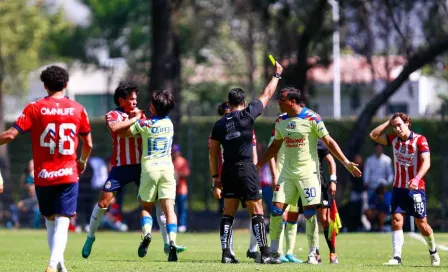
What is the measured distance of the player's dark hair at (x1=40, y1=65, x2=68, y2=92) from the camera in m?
10.9

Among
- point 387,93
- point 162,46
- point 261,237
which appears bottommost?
point 261,237

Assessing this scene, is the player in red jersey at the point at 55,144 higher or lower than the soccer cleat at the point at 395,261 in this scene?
higher

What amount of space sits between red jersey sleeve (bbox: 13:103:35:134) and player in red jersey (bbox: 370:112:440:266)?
536 centimetres

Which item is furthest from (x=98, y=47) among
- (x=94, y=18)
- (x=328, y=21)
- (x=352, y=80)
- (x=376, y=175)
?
(x=376, y=175)

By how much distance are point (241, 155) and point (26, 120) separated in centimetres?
317

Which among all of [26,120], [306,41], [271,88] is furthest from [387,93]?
[26,120]

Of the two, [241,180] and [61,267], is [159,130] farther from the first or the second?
[61,267]

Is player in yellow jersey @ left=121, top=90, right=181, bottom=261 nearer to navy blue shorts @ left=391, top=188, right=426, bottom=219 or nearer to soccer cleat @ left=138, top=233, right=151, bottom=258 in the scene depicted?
soccer cleat @ left=138, top=233, right=151, bottom=258

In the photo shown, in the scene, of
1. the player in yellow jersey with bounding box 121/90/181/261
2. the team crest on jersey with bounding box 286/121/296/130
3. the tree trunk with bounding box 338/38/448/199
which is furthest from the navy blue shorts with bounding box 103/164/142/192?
the tree trunk with bounding box 338/38/448/199

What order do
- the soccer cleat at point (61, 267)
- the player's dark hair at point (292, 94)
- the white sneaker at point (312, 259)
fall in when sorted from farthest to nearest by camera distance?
the white sneaker at point (312, 259), the player's dark hair at point (292, 94), the soccer cleat at point (61, 267)

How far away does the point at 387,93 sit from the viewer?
28.5 meters

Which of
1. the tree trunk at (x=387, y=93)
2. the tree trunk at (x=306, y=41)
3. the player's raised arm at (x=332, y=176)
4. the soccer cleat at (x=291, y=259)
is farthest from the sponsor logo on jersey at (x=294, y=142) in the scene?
the tree trunk at (x=306, y=41)

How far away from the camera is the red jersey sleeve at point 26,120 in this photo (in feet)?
35.6

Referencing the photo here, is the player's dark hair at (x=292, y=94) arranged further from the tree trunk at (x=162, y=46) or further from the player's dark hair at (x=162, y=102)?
the tree trunk at (x=162, y=46)
